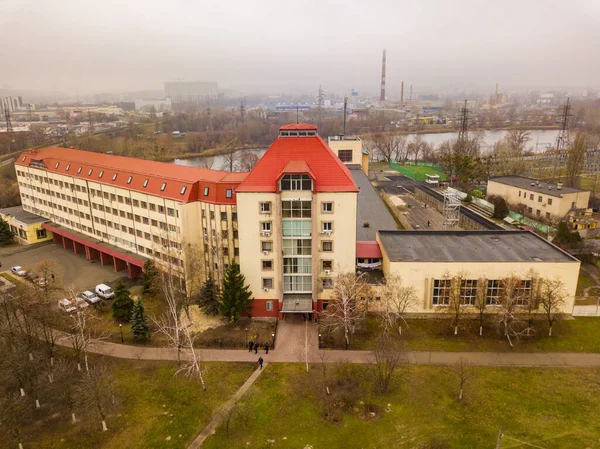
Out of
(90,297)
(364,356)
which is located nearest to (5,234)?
(90,297)

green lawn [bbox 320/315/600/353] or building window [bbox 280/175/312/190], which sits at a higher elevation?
building window [bbox 280/175/312/190]

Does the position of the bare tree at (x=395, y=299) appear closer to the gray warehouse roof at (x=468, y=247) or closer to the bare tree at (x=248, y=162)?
the gray warehouse roof at (x=468, y=247)

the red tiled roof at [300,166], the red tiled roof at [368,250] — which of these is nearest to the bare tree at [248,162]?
the red tiled roof at [368,250]

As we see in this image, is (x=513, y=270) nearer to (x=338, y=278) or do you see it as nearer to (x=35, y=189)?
(x=338, y=278)

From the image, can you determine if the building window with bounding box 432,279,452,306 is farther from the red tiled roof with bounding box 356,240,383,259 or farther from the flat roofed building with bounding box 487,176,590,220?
the flat roofed building with bounding box 487,176,590,220

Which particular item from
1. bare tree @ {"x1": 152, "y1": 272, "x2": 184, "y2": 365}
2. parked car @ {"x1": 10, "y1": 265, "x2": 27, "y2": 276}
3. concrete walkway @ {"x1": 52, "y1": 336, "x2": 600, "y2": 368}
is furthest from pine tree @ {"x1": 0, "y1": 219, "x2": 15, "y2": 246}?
concrete walkway @ {"x1": 52, "y1": 336, "x2": 600, "y2": 368}

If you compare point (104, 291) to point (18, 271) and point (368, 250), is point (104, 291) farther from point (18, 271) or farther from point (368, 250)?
point (368, 250)
